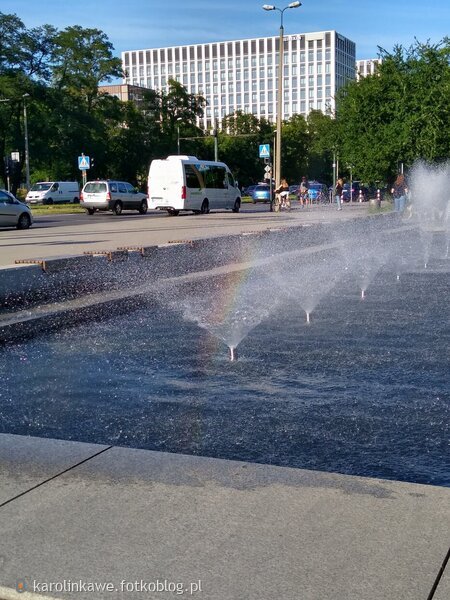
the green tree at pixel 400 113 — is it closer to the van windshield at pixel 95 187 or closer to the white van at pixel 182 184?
the white van at pixel 182 184

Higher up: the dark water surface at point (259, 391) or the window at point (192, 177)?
the window at point (192, 177)

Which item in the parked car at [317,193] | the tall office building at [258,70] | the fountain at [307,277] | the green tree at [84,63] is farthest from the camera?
the tall office building at [258,70]

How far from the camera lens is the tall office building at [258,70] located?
164750 millimetres

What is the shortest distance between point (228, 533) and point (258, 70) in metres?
172

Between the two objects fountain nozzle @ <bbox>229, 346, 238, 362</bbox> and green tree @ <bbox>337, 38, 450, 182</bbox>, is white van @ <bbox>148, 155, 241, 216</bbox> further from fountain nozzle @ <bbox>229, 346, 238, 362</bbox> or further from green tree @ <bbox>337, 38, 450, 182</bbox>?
fountain nozzle @ <bbox>229, 346, 238, 362</bbox>

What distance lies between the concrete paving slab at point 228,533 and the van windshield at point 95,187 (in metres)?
41.6

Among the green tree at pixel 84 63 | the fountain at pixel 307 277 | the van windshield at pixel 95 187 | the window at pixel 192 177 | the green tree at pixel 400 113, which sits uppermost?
the green tree at pixel 84 63

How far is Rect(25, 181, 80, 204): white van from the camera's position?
63.9 metres

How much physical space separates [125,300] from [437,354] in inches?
155

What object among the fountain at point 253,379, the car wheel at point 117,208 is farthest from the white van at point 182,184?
the fountain at point 253,379

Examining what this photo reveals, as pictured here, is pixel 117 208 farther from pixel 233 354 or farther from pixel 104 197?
pixel 233 354

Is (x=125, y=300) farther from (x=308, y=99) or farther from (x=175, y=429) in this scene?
(x=308, y=99)

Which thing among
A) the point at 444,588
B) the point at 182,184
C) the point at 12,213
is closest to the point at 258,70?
the point at 182,184

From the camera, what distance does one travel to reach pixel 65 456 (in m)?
4.01
